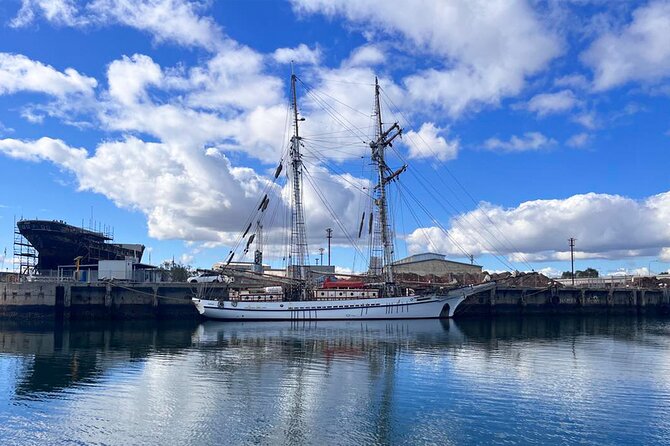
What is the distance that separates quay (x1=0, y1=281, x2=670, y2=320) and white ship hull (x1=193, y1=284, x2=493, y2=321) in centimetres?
460

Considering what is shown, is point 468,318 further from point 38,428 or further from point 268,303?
point 38,428

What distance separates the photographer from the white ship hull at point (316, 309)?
7288 cm

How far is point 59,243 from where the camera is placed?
8644cm

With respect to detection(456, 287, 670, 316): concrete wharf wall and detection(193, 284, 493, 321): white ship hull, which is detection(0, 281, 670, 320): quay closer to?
detection(456, 287, 670, 316): concrete wharf wall

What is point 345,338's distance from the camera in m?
50.7

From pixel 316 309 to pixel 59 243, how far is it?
4521cm

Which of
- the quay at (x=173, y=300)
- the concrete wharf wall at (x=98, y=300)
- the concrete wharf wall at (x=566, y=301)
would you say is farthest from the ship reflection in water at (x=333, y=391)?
the concrete wharf wall at (x=566, y=301)

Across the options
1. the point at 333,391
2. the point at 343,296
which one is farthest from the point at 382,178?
the point at 333,391

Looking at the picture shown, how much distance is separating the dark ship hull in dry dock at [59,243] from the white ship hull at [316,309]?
27.5 metres

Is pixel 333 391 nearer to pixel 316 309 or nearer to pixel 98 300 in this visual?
pixel 316 309

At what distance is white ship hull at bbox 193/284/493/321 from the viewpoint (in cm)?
7288

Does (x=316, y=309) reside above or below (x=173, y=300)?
below

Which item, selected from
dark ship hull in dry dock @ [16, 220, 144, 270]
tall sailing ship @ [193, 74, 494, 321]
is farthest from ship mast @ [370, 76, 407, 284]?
dark ship hull in dry dock @ [16, 220, 144, 270]

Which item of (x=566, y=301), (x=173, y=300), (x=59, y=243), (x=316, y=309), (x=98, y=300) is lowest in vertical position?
(x=316, y=309)
